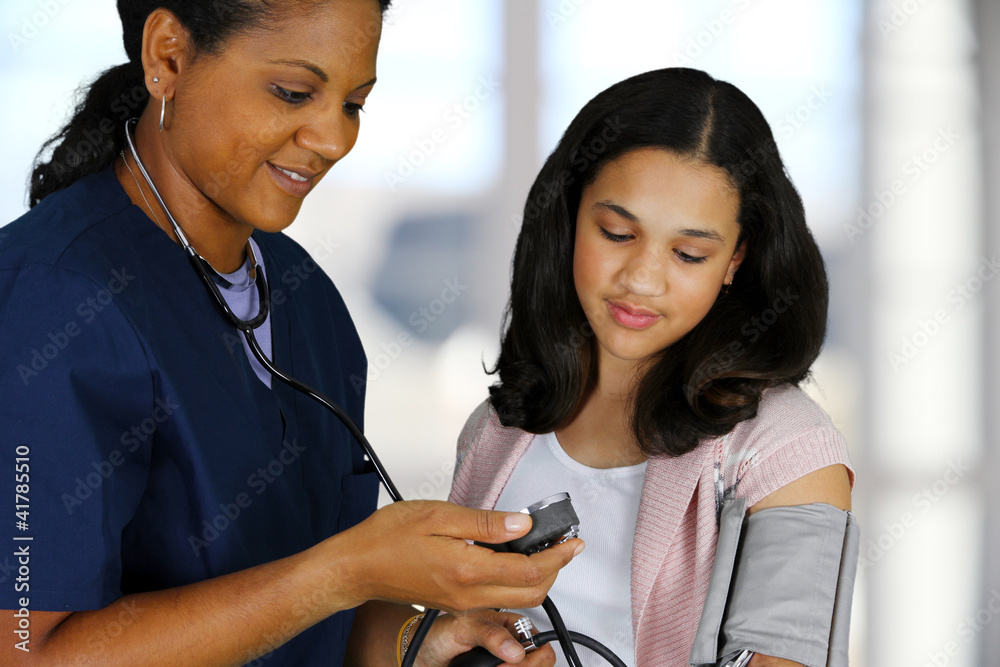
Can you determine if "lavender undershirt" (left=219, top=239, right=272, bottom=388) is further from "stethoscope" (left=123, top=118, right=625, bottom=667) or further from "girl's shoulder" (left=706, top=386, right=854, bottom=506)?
"girl's shoulder" (left=706, top=386, right=854, bottom=506)

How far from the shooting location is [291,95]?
3.18 ft

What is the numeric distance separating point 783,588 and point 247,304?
758 millimetres

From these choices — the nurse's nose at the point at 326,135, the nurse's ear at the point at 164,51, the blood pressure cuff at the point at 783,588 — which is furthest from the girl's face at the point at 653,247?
the nurse's ear at the point at 164,51

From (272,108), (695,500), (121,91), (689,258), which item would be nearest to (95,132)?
(121,91)

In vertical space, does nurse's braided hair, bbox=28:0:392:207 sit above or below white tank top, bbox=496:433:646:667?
above

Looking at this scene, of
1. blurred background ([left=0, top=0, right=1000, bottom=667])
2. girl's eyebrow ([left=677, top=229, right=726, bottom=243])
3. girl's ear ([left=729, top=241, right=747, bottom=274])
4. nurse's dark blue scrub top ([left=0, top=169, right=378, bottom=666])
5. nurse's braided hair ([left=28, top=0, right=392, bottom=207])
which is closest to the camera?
nurse's dark blue scrub top ([left=0, top=169, right=378, bottom=666])

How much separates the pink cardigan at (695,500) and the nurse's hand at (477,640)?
0.15 metres

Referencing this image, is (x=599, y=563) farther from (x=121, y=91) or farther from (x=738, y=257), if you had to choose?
(x=121, y=91)

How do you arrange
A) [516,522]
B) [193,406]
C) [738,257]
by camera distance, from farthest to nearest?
[738,257] → [193,406] → [516,522]

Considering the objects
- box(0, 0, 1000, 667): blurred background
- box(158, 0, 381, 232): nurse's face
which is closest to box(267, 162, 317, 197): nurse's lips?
box(158, 0, 381, 232): nurse's face

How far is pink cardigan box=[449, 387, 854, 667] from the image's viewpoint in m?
1.07

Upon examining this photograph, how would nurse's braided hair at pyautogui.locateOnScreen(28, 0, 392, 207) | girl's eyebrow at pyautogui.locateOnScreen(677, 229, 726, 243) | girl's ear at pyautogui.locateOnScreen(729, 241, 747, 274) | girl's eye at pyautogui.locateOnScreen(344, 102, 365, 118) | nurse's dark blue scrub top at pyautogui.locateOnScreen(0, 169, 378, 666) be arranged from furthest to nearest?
1. girl's ear at pyautogui.locateOnScreen(729, 241, 747, 274)
2. girl's eyebrow at pyautogui.locateOnScreen(677, 229, 726, 243)
3. girl's eye at pyautogui.locateOnScreen(344, 102, 365, 118)
4. nurse's braided hair at pyautogui.locateOnScreen(28, 0, 392, 207)
5. nurse's dark blue scrub top at pyautogui.locateOnScreen(0, 169, 378, 666)

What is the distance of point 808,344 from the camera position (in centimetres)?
119

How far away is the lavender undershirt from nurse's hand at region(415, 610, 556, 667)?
400mm
